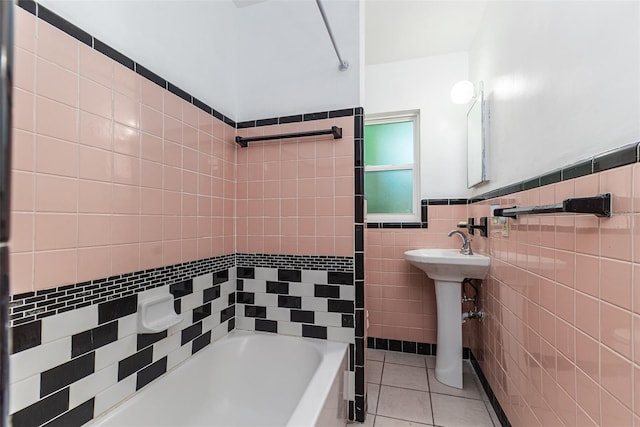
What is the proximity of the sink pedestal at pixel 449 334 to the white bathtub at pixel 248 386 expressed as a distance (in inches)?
32.6

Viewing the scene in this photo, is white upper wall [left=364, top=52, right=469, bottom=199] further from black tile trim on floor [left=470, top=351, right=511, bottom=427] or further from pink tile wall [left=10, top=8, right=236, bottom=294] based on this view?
pink tile wall [left=10, top=8, right=236, bottom=294]

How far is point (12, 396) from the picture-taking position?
72cm

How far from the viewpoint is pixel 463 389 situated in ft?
5.93

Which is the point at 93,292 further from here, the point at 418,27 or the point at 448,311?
the point at 418,27

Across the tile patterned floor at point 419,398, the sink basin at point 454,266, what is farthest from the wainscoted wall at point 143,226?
the sink basin at point 454,266

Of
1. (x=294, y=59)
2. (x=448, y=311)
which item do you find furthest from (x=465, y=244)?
(x=294, y=59)

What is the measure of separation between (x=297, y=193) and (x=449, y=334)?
1.40m

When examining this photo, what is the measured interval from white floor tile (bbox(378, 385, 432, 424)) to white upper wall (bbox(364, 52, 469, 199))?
1.42 metres

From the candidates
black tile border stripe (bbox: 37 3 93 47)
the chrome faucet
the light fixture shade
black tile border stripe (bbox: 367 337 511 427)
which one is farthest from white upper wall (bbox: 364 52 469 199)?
black tile border stripe (bbox: 37 3 93 47)

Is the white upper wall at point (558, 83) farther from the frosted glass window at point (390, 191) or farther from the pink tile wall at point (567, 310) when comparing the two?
the frosted glass window at point (390, 191)

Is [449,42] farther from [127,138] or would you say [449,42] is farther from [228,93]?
[127,138]

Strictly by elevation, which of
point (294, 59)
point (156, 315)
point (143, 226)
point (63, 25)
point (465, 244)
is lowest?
point (156, 315)

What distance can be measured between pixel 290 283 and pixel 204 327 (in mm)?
504

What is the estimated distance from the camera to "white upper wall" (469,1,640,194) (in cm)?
71
